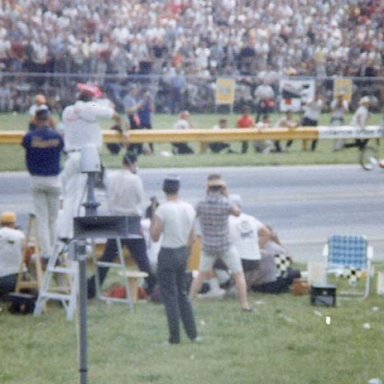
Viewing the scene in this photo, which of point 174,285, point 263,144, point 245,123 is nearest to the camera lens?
point 174,285

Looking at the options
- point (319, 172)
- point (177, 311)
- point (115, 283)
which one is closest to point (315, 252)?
point (115, 283)

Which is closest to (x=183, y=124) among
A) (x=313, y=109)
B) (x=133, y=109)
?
(x=133, y=109)

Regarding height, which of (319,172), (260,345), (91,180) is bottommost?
(319,172)

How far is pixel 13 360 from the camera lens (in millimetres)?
14070

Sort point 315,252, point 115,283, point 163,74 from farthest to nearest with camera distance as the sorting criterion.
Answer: point 163,74
point 315,252
point 115,283

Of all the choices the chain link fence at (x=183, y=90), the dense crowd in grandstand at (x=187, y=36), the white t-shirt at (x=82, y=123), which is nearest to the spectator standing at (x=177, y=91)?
the chain link fence at (x=183, y=90)

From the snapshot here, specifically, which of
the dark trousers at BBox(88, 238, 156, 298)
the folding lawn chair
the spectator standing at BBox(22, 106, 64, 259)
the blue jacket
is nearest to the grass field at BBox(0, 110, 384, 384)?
the folding lawn chair

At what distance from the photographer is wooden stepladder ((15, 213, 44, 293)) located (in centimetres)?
1675

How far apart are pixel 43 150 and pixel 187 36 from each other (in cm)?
1433

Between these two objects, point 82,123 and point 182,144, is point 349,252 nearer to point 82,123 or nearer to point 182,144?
point 82,123

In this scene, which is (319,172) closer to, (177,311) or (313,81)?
(313,81)

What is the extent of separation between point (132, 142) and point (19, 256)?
1456 cm

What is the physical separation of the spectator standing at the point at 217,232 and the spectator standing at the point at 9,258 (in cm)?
211

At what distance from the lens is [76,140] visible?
1728cm
